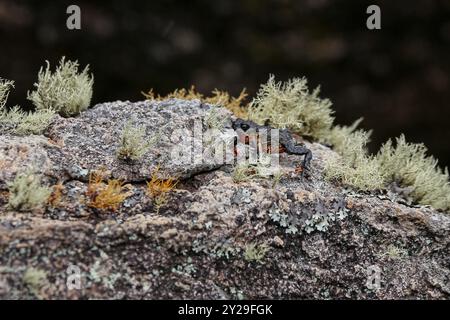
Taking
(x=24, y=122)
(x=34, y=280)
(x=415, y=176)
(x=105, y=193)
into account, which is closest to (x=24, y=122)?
(x=24, y=122)

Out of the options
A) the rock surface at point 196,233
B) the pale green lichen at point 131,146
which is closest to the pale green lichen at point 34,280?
the rock surface at point 196,233

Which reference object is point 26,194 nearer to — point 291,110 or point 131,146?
point 131,146

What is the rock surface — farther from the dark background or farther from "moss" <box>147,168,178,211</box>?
the dark background

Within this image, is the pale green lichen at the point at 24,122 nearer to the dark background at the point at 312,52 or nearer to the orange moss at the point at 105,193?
the orange moss at the point at 105,193

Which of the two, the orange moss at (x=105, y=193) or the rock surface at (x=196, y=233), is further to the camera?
A: the orange moss at (x=105, y=193)

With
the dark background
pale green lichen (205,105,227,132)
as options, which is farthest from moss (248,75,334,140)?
the dark background
